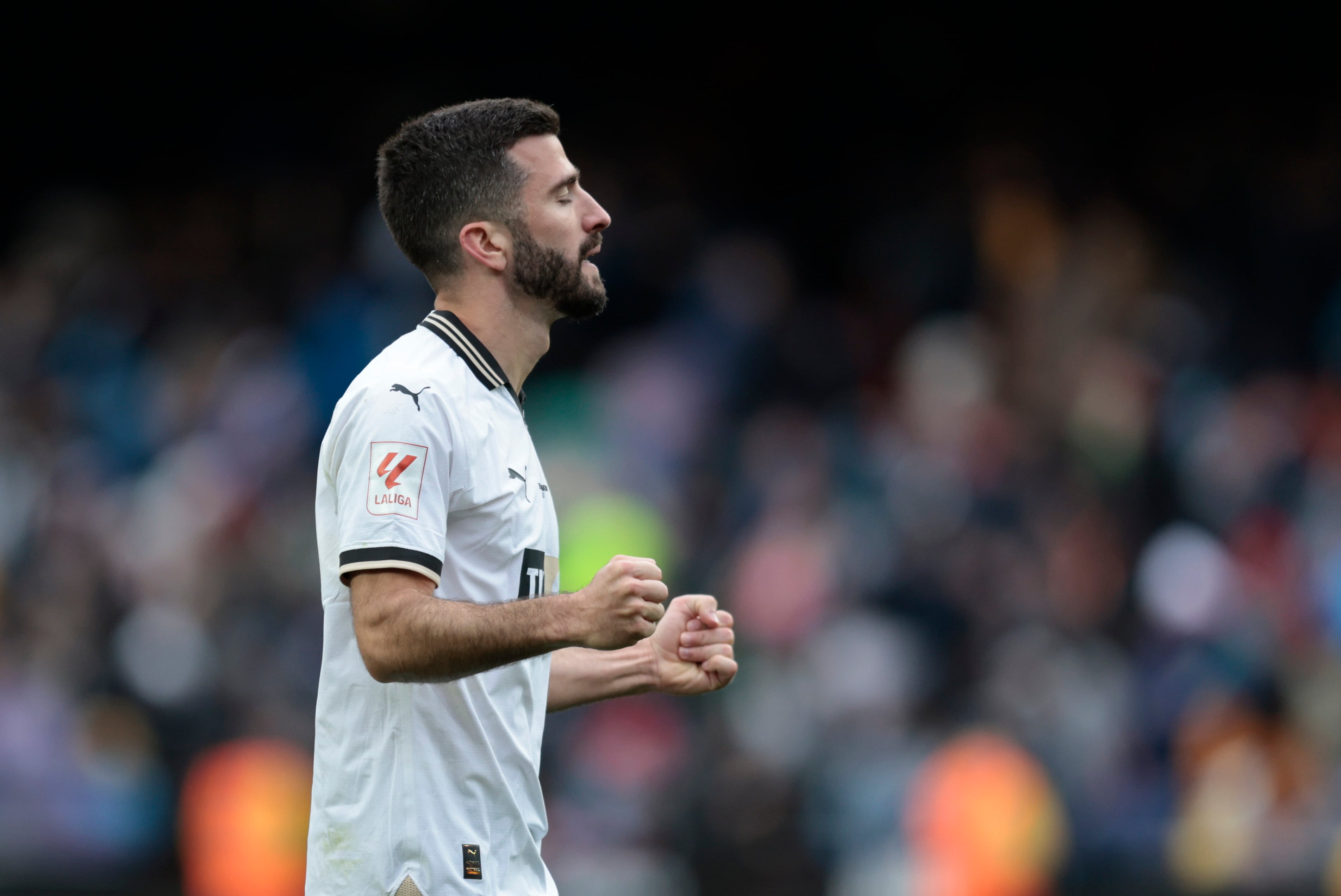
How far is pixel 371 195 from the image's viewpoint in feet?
34.5

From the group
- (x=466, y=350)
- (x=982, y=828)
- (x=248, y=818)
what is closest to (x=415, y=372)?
(x=466, y=350)

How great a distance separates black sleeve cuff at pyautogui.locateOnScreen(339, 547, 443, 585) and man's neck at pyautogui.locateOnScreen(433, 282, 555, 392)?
617mm

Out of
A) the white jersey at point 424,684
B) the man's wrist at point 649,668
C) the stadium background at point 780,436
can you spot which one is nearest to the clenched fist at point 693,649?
the man's wrist at point 649,668

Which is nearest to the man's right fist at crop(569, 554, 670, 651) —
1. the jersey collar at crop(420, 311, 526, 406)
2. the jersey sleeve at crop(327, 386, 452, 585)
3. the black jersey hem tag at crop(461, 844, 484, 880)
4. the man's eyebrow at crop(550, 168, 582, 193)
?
the jersey sleeve at crop(327, 386, 452, 585)

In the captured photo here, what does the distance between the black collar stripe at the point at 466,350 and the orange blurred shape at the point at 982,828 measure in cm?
466

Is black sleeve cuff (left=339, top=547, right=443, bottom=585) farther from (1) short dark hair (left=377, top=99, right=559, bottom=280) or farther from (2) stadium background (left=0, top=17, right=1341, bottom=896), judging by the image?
(2) stadium background (left=0, top=17, right=1341, bottom=896)

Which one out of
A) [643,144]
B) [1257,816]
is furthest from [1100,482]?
[643,144]

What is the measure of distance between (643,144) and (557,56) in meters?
1.23

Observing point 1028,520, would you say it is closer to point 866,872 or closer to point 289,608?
point 866,872

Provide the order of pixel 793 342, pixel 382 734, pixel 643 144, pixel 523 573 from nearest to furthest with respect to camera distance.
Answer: pixel 382 734, pixel 523 573, pixel 793 342, pixel 643 144

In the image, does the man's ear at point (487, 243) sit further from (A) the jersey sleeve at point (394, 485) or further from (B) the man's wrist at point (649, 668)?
(B) the man's wrist at point (649, 668)

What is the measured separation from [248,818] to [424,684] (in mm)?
5101

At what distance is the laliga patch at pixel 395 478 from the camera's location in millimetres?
2908

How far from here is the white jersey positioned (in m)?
2.96
